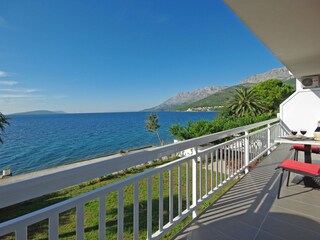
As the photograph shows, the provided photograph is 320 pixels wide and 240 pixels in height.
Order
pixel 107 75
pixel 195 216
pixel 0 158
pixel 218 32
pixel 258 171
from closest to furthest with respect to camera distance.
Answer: pixel 195 216 < pixel 258 171 < pixel 218 32 < pixel 0 158 < pixel 107 75

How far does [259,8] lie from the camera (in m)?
2.00

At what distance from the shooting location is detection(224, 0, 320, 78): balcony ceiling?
1.94 meters

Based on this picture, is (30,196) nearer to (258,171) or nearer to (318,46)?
(258,171)

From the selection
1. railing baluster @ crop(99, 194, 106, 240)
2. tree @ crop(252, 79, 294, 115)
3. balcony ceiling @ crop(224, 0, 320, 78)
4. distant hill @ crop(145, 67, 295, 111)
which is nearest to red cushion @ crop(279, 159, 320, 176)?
balcony ceiling @ crop(224, 0, 320, 78)

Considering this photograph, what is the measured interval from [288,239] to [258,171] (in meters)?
2.09

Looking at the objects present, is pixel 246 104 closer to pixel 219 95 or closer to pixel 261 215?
pixel 261 215

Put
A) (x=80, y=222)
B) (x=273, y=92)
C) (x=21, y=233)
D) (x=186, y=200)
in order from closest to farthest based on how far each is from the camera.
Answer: (x=21, y=233) → (x=80, y=222) → (x=186, y=200) → (x=273, y=92)

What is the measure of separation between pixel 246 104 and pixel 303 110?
12.0 m

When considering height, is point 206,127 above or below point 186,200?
above

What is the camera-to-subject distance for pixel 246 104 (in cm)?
1875

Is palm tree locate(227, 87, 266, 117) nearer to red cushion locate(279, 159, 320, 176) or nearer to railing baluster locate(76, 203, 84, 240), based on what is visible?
red cushion locate(279, 159, 320, 176)

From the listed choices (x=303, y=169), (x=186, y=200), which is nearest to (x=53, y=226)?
(x=186, y=200)

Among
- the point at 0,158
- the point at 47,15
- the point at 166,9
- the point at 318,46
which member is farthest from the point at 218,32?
the point at 0,158

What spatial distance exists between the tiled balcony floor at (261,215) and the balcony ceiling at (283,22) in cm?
238
